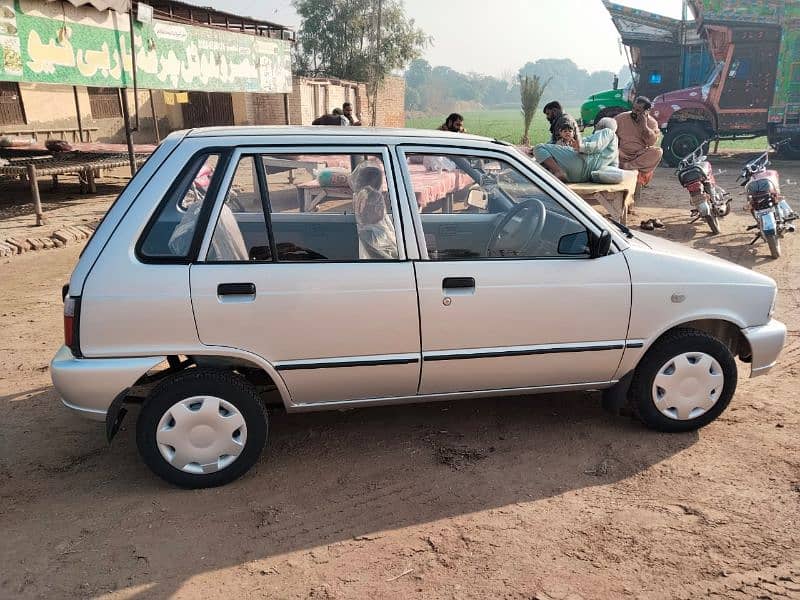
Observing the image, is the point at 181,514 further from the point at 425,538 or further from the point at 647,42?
the point at 647,42

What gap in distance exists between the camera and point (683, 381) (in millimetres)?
3529

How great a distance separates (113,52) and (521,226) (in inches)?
399

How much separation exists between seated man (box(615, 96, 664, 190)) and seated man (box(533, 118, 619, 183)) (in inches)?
95.1

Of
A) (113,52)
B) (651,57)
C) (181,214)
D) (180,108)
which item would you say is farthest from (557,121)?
(180,108)

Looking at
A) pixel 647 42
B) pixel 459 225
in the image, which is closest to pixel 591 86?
pixel 647 42

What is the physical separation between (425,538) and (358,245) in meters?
1.42

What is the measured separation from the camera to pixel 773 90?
16234 millimetres

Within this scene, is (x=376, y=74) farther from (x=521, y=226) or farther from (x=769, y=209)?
(x=521, y=226)

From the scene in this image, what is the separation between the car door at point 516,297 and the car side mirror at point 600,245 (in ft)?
0.10

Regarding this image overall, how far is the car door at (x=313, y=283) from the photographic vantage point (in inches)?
117

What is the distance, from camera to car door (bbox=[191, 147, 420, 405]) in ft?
9.78

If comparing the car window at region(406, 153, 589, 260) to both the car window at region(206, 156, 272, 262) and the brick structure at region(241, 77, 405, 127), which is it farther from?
the brick structure at region(241, 77, 405, 127)

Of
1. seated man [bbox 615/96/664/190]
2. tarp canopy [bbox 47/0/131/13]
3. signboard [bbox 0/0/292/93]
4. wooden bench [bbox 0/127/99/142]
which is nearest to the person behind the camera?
signboard [bbox 0/0/292/93]

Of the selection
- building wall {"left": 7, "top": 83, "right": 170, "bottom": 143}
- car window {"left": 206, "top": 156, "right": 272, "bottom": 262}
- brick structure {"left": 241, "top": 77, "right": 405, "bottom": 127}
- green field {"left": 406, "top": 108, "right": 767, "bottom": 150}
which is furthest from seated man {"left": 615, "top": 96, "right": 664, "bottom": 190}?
brick structure {"left": 241, "top": 77, "right": 405, "bottom": 127}
